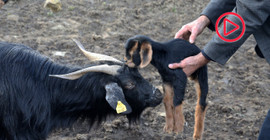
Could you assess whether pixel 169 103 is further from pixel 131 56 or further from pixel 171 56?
pixel 131 56

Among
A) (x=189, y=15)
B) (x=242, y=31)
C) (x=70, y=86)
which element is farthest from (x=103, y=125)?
(x=189, y=15)

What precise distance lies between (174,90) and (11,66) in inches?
78.4

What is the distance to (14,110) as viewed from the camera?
169 inches

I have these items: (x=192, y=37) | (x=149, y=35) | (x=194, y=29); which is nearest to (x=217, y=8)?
(x=194, y=29)

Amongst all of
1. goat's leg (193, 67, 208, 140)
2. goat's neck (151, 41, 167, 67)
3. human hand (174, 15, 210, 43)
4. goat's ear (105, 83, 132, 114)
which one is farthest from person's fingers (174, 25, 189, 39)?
goat's ear (105, 83, 132, 114)

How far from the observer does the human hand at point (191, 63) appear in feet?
13.4

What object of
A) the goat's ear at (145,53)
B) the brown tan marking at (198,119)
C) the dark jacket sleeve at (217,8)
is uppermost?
the dark jacket sleeve at (217,8)

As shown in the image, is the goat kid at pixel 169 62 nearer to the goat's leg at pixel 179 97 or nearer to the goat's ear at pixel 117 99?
the goat's leg at pixel 179 97

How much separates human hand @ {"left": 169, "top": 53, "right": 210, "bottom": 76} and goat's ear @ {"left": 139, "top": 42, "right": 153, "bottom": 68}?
28 cm

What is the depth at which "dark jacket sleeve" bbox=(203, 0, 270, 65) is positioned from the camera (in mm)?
3462

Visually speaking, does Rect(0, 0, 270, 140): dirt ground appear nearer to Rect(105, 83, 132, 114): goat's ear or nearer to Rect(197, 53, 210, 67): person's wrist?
Rect(105, 83, 132, 114): goat's ear

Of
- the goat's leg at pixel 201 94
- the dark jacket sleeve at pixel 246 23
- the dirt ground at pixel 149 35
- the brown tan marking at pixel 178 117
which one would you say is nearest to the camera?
the dark jacket sleeve at pixel 246 23

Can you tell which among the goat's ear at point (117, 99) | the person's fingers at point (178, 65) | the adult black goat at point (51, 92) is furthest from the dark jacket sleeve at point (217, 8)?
the goat's ear at point (117, 99)

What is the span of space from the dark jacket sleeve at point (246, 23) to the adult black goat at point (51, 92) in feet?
3.17
